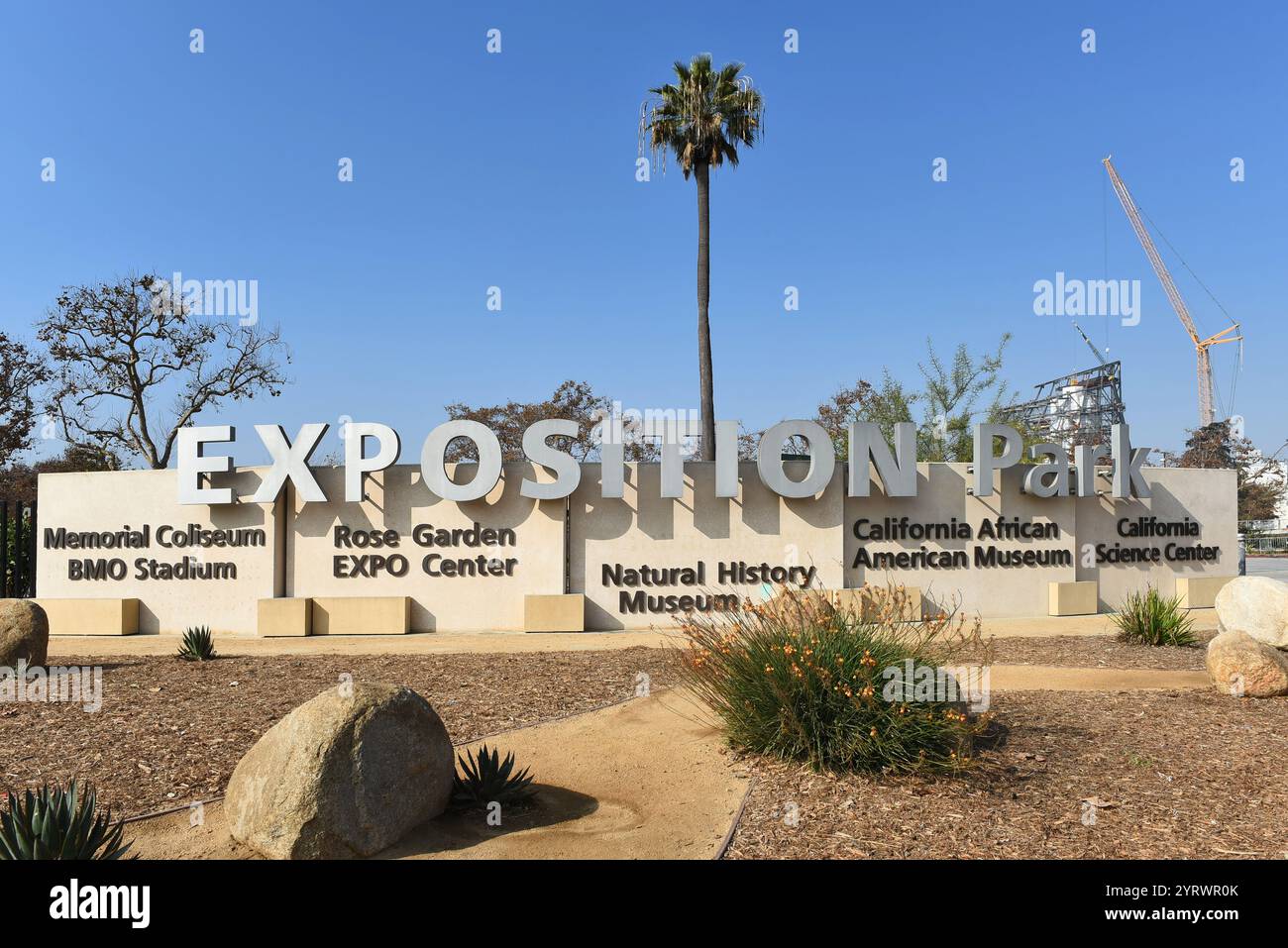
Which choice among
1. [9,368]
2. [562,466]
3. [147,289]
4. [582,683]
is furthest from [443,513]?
[9,368]

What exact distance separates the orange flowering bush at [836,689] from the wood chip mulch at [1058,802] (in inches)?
7.4

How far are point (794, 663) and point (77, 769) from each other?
5785 millimetres

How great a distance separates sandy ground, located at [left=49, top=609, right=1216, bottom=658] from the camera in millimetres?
13933

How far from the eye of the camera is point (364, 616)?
16453 millimetres

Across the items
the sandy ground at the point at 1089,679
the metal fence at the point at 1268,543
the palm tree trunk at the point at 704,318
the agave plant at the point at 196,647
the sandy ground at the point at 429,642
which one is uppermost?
the palm tree trunk at the point at 704,318

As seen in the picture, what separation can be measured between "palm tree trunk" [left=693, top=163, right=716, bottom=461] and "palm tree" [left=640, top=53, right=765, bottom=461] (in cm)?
3

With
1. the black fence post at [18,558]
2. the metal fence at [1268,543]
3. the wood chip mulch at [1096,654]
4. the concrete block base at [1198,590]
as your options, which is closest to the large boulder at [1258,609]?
the wood chip mulch at [1096,654]

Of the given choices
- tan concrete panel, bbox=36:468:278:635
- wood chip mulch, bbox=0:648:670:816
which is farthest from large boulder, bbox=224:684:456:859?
tan concrete panel, bbox=36:468:278:635

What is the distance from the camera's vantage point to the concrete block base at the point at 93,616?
1662cm

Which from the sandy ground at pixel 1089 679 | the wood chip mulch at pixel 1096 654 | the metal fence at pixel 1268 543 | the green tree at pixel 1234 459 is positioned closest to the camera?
the sandy ground at pixel 1089 679

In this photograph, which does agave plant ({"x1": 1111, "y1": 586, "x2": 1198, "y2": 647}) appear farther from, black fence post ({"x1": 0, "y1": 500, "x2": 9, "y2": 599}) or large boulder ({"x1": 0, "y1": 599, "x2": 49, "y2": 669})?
black fence post ({"x1": 0, "y1": 500, "x2": 9, "y2": 599})

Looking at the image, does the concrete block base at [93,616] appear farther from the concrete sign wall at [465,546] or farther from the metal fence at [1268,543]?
the metal fence at [1268,543]

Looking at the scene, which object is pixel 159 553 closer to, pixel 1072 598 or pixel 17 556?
pixel 17 556
